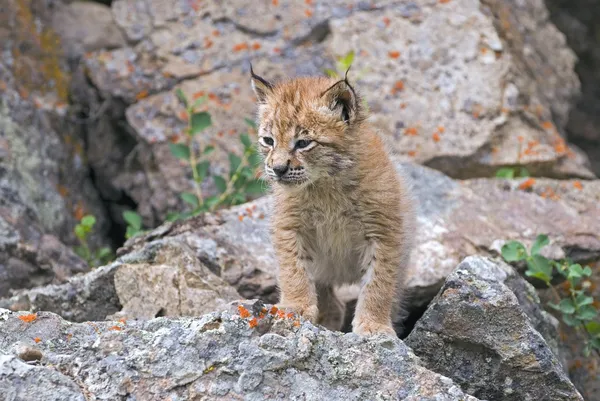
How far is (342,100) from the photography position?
5387mm

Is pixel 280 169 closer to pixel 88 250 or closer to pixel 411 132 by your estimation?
pixel 88 250

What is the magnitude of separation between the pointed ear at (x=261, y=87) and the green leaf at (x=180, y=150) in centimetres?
188

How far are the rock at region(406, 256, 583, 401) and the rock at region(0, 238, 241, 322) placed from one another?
1.42m

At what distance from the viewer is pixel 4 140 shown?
7.42 m

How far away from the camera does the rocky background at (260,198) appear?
3975 mm

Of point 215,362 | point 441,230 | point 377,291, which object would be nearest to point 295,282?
point 377,291

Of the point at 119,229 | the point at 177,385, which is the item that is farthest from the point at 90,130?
the point at 177,385

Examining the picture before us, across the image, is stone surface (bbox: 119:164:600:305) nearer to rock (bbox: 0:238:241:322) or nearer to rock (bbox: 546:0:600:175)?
rock (bbox: 0:238:241:322)

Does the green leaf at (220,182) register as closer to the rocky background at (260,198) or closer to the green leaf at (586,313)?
the rocky background at (260,198)

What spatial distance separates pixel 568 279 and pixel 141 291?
3060 millimetres

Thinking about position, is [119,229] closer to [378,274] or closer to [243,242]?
[243,242]

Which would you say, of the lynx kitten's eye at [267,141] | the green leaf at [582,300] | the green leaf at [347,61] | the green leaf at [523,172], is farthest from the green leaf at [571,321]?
the green leaf at [347,61]

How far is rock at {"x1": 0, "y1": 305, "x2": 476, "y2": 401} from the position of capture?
377 cm

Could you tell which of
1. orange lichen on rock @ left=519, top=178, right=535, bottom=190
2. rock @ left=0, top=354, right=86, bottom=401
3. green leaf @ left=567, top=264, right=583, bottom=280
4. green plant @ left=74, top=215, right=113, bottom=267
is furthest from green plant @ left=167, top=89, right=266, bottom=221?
rock @ left=0, top=354, right=86, bottom=401
